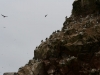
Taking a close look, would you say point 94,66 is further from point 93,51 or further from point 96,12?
point 96,12

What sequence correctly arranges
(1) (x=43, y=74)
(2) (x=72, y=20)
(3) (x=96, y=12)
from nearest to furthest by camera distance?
1. (1) (x=43, y=74)
2. (3) (x=96, y=12)
3. (2) (x=72, y=20)

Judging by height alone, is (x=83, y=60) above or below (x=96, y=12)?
below

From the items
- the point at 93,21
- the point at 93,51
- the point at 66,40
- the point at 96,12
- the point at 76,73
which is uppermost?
the point at 96,12

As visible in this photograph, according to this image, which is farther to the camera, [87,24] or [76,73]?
[87,24]

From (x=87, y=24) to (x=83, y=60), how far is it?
6.48 meters

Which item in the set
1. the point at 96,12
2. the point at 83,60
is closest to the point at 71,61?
the point at 83,60

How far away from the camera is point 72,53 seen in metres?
38.5

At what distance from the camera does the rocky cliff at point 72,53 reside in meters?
36.5

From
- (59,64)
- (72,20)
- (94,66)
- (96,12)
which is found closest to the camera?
(94,66)

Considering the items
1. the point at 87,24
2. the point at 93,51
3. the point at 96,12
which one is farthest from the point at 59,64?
the point at 96,12

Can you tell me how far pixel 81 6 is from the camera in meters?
49.3

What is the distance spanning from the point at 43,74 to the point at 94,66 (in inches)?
334

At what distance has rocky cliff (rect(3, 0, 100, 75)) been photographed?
3648cm

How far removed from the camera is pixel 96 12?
1810 inches
